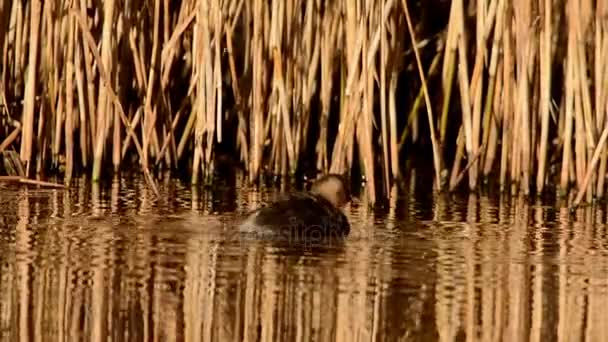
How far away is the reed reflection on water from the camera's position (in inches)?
221

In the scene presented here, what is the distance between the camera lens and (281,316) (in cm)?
577

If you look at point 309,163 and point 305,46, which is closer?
point 305,46

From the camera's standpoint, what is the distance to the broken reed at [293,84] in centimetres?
901

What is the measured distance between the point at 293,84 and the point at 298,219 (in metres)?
2.34

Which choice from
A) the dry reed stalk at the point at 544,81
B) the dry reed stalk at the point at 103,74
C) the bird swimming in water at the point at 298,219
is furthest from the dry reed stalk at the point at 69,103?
the dry reed stalk at the point at 544,81

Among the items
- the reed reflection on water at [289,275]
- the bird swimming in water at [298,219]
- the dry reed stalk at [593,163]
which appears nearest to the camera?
the reed reflection on water at [289,275]

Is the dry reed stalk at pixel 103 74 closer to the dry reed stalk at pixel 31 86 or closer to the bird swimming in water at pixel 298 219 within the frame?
the dry reed stalk at pixel 31 86

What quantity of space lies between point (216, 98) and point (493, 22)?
1.68 meters

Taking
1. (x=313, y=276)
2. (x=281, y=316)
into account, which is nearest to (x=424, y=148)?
(x=313, y=276)

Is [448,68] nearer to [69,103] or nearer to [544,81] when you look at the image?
[544,81]

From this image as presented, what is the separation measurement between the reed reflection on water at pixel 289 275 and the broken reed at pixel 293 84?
0.53m

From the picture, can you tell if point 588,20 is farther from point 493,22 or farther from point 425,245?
point 425,245

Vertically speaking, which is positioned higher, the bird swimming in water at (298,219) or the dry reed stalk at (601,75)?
the dry reed stalk at (601,75)

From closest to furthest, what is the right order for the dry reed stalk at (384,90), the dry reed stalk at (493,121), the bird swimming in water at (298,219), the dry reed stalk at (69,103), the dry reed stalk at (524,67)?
the bird swimming in water at (298,219) → the dry reed stalk at (384,90) → the dry reed stalk at (524,67) → the dry reed stalk at (69,103) → the dry reed stalk at (493,121)
